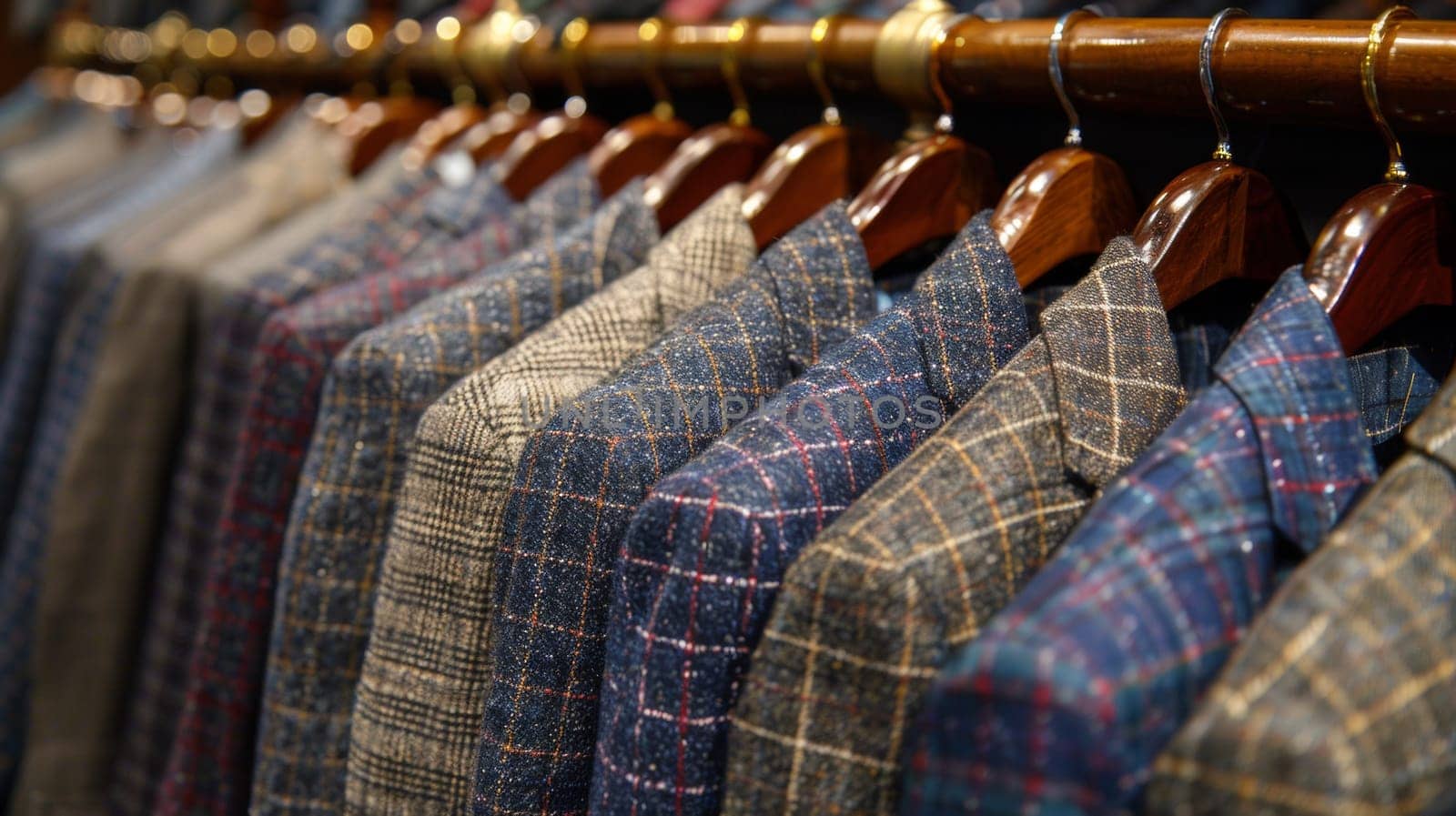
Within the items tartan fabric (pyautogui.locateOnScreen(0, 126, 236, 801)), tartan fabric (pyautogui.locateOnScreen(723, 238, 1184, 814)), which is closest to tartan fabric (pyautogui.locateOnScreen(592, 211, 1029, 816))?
tartan fabric (pyautogui.locateOnScreen(723, 238, 1184, 814))

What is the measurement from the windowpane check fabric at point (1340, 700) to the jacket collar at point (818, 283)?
302mm

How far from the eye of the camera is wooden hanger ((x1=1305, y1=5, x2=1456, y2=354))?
54cm

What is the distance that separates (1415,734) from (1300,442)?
119mm

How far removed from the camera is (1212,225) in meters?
A: 0.62

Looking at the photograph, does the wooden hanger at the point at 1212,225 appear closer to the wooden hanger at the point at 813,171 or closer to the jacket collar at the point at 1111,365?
the jacket collar at the point at 1111,365

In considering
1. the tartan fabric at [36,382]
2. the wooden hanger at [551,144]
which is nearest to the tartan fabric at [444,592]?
the wooden hanger at [551,144]

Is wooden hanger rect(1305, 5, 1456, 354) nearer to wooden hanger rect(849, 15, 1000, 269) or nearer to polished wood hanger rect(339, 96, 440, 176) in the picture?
wooden hanger rect(849, 15, 1000, 269)

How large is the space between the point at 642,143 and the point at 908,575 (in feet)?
1.89

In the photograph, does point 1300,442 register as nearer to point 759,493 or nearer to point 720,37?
point 759,493

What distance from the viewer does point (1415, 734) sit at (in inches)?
15.7

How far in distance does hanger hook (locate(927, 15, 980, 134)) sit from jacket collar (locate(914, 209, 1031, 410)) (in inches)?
6.5

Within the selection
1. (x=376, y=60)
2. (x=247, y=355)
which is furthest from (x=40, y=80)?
(x=247, y=355)

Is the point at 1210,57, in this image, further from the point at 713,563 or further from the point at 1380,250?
the point at 713,563

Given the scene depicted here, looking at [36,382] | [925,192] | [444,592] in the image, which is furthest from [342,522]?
[36,382]
